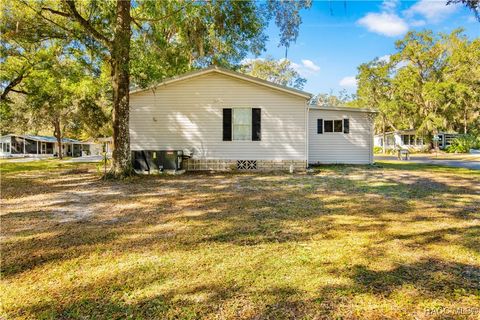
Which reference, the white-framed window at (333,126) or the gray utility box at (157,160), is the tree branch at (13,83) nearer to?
the gray utility box at (157,160)

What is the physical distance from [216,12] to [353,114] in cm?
870

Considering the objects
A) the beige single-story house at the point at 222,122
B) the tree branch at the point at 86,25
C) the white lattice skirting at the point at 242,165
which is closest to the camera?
the tree branch at the point at 86,25

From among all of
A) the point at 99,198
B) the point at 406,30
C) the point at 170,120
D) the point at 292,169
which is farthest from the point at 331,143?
the point at 406,30

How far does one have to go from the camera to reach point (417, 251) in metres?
3.43

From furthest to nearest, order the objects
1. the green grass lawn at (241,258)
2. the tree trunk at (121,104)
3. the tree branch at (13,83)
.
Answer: the tree branch at (13,83) < the tree trunk at (121,104) < the green grass lawn at (241,258)

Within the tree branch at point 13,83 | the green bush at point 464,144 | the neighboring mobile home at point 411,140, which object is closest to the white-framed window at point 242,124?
the tree branch at point 13,83

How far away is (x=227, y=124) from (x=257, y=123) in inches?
47.6

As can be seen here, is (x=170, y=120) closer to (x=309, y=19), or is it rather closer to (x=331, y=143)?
(x=309, y=19)

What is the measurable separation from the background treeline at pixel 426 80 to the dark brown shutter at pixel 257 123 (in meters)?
23.6

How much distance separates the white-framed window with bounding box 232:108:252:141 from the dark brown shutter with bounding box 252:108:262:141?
125mm

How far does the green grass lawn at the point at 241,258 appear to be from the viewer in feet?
7.67

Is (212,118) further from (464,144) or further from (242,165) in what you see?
(464,144)

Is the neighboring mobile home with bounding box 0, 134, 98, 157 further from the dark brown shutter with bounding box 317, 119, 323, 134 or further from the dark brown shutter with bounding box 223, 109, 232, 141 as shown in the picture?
the dark brown shutter with bounding box 317, 119, 323, 134

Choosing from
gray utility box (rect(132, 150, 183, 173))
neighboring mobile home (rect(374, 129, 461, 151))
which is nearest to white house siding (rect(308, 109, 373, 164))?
gray utility box (rect(132, 150, 183, 173))
